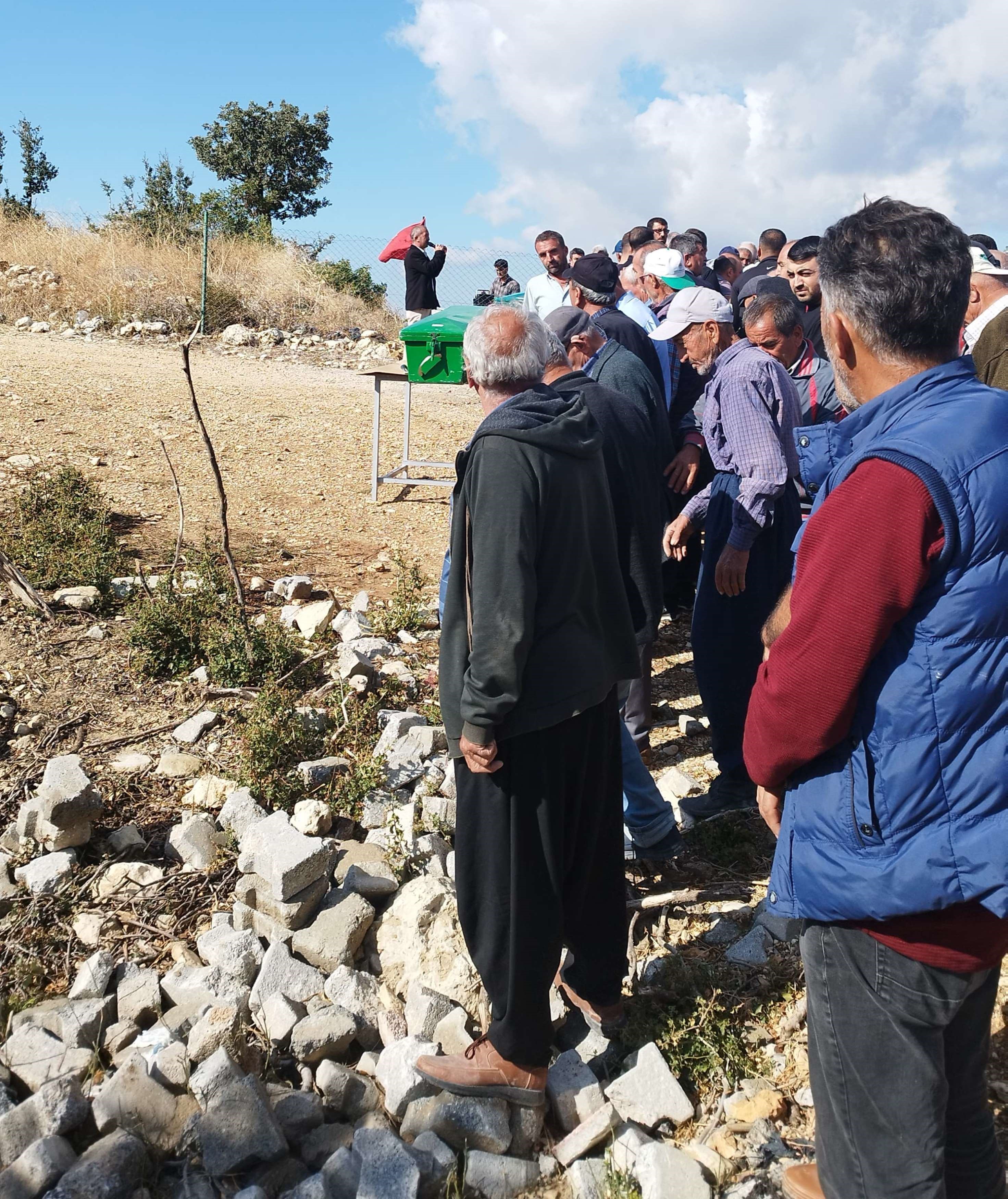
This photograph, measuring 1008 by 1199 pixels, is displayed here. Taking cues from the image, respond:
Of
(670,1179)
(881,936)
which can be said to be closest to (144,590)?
(670,1179)

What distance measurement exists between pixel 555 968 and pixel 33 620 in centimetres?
348

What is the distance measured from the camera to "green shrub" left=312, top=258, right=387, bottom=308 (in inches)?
690

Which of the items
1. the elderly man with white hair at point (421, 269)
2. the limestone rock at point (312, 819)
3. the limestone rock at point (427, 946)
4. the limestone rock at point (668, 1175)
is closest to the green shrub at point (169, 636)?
the limestone rock at point (312, 819)

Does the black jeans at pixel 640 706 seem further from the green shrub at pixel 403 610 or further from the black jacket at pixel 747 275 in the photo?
the black jacket at pixel 747 275

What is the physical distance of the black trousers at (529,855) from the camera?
2260 millimetres

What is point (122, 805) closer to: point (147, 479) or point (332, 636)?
point (332, 636)

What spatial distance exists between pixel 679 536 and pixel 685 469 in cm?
49

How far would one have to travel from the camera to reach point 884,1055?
163 centimetres

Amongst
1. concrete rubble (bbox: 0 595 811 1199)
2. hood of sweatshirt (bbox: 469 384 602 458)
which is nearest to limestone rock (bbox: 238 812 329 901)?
concrete rubble (bbox: 0 595 811 1199)

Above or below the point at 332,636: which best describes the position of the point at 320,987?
below

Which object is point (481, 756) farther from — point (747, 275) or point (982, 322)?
point (747, 275)

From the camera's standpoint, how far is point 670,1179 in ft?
7.02

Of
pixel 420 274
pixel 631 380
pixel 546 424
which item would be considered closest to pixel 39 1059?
pixel 546 424

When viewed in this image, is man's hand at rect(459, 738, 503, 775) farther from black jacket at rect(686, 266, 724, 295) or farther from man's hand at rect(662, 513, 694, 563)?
black jacket at rect(686, 266, 724, 295)
